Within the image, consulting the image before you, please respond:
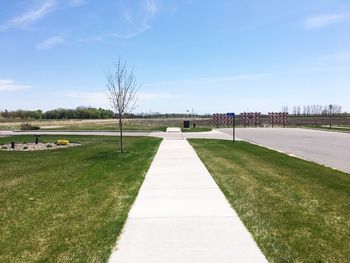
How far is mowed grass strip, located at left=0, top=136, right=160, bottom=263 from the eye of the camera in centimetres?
512

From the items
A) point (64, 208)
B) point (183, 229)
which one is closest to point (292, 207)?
point (183, 229)

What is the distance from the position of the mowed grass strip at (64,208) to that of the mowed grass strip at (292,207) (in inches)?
84.9

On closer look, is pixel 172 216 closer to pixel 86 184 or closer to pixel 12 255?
pixel 12 255

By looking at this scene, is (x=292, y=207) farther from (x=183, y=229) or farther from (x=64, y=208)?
(x=64, y=208)

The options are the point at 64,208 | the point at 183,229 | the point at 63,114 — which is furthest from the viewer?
the point at 63,114

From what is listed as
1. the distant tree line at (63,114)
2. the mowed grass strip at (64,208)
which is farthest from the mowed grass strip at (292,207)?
the distant tree line at (63,114)

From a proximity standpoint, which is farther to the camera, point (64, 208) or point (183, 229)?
point (64, 208)

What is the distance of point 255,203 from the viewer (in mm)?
7656

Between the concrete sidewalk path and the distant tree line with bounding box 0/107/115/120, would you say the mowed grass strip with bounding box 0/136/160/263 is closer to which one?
the concrete sidewalk path

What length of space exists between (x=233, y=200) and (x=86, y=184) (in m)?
3.92

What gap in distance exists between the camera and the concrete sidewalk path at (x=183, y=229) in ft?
15.7

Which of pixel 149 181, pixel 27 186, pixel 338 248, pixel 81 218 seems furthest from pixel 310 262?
pixel 27 186

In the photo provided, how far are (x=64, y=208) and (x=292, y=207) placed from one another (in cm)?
425

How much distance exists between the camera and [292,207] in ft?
24.3
